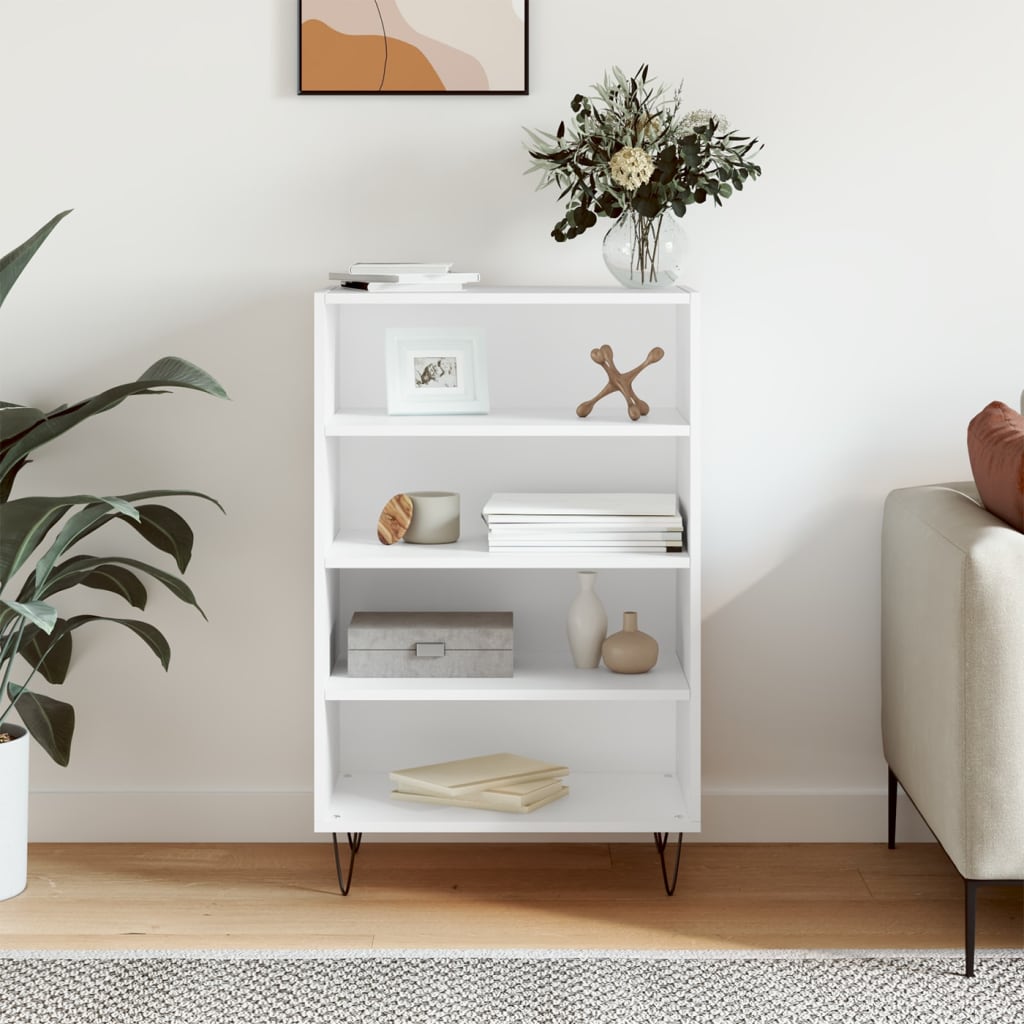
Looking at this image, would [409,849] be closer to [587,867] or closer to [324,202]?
[587,867]

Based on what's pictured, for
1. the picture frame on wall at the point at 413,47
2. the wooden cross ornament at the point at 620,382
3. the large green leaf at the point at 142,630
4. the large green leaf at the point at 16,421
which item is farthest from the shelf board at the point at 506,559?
the picture frame on wall at the point at 413,47

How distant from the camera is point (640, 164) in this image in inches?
89.6

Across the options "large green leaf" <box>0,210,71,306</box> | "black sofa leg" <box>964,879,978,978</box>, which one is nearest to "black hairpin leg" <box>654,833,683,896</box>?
"black sofa leg" <box>964,879,978,978</box>

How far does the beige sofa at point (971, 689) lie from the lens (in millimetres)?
1991

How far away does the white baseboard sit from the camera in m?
2.72

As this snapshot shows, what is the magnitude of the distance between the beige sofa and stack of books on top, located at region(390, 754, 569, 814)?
0.73m

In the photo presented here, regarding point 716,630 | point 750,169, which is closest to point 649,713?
point 716,630

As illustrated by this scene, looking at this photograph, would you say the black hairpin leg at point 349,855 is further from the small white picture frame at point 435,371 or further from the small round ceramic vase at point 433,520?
the small white picture frame at point 435,371

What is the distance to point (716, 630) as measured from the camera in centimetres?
272

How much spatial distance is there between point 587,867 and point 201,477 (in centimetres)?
117

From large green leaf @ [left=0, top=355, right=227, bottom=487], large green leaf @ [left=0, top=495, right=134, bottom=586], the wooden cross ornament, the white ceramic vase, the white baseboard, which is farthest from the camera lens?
the white baseboard

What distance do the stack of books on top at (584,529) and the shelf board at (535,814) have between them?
0.53 m

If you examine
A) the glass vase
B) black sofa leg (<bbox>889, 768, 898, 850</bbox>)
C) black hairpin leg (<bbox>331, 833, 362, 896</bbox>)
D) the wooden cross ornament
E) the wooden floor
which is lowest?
the wooden floor

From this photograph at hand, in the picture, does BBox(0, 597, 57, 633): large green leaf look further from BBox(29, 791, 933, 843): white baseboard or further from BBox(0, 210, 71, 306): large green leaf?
BBox(29, 791, 933, 843): white baseboard
